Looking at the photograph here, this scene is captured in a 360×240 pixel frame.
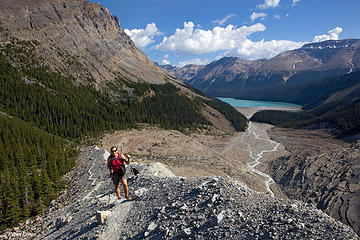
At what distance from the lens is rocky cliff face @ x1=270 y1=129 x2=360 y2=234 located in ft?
107

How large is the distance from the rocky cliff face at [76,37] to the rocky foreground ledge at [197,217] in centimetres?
9835

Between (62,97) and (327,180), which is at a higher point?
(62,97)

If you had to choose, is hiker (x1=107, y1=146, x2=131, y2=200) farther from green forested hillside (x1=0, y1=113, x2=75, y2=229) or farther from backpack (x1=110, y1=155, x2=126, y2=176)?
green forested hillside (x1=0, y1=113, x2=75, y2=229)

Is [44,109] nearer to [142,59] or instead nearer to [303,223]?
[303,223]

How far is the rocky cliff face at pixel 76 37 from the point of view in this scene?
100062mm

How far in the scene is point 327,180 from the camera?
45.0m

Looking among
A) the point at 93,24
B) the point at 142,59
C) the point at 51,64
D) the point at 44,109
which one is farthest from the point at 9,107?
the point at 142,59

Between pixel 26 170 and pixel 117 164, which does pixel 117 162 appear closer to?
pixel 117 164

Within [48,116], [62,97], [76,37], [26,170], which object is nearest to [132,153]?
[26,170]

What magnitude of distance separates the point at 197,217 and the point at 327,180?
152 ft

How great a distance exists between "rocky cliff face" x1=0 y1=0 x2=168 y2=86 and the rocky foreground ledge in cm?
9835

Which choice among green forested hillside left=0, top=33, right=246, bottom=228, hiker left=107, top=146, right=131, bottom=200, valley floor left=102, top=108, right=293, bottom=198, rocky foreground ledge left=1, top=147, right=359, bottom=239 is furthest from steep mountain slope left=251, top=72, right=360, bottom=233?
green forested hillside left=0, top=33, right=246, bottom=228

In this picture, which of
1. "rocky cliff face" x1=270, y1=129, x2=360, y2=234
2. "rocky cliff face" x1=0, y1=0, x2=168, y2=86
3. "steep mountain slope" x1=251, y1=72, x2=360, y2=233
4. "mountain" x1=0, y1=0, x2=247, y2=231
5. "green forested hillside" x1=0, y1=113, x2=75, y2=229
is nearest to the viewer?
"green forested hillside" x1=0, y1=113, x2=75, y2=229

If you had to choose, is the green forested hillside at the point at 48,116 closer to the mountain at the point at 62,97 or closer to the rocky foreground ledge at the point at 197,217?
the mountain at the point at 62,97
